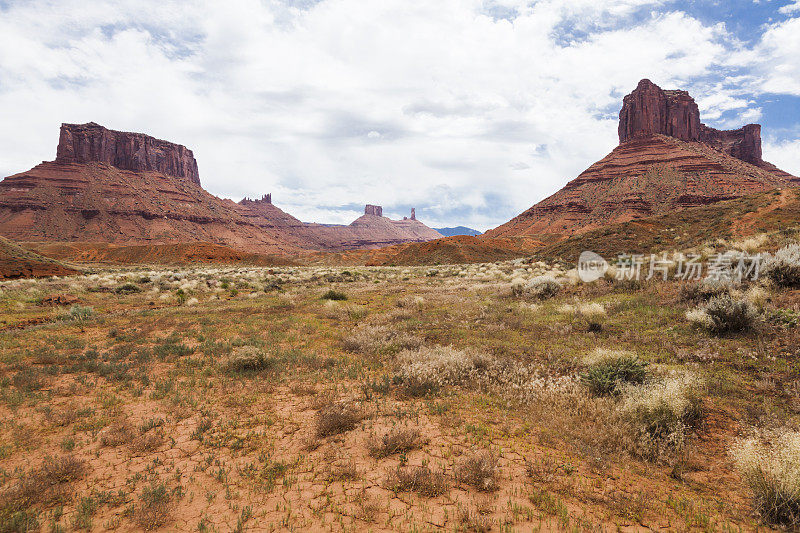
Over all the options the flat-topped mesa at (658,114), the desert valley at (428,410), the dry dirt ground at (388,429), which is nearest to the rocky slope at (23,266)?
the desert valley at (428,410)

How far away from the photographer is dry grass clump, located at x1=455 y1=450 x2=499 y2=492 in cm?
392

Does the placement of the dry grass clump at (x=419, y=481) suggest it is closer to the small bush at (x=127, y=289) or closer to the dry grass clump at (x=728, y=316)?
the dry grass clump at (x=728, y=316)

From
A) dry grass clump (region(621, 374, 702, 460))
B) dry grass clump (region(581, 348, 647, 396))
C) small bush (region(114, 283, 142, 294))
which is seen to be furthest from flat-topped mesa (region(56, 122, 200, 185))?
dry grass clump (region(621, 374, 702, 460))

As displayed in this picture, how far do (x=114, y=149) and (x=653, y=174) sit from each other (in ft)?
626

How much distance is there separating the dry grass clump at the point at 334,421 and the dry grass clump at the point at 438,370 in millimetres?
1439

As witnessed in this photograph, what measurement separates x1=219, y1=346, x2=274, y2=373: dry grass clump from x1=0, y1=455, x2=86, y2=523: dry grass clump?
3.64 meters

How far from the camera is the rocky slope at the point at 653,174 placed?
3120 inches

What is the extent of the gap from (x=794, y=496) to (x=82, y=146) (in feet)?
595

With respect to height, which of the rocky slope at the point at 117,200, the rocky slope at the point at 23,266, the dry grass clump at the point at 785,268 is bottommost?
the rocky slope at the point at 23,266

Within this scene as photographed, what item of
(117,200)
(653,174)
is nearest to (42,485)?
(653,174)

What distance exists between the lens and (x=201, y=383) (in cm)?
748

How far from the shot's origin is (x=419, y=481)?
4.04 m

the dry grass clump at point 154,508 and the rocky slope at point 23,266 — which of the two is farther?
the rocky slope at point 23,266

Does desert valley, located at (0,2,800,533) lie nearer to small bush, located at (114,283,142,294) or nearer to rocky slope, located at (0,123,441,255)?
small bush, located at (114,283,142,294)
